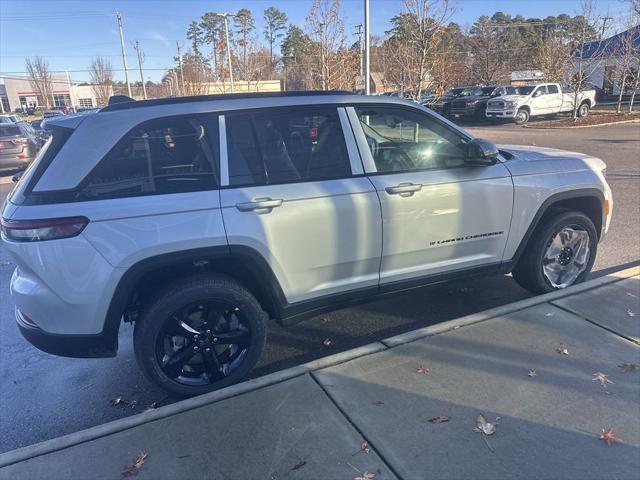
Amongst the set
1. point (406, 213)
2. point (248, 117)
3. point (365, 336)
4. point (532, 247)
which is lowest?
point (365, 336)

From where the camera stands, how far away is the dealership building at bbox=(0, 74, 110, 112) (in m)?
85.9

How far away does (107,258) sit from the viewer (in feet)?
8.91

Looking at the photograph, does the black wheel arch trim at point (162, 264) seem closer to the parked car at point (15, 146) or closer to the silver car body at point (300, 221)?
the silver car body at point (300, 221)

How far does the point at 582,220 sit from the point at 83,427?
412cm

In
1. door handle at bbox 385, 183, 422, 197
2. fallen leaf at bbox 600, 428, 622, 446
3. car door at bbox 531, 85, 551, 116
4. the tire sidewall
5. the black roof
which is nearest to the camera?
fallen leaf at bbox 600, 428, 622, 446

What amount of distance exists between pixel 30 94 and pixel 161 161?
335 ft

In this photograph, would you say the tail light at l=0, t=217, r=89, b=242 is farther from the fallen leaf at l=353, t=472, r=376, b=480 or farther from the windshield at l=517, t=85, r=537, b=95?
the windshield at l=517, t=85, r=537, b=95

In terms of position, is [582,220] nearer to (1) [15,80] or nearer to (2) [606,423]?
(2) [606,423]

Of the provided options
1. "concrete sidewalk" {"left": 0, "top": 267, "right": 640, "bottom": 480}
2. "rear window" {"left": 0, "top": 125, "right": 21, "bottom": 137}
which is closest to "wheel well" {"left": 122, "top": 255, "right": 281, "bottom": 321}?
"concrete sidewalk" {"left": 0, "top": 267, "right": 640, "bottom": 480}

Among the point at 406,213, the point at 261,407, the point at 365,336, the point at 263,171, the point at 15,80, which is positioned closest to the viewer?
the point at 261,407

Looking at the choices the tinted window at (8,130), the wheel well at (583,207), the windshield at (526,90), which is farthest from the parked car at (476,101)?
the wheel well at (583,207)

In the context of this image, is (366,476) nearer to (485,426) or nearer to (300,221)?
(485,426)

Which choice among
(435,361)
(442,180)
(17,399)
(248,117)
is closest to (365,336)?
(435,361)

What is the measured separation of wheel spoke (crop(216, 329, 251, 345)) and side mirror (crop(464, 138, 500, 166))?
80.2 inches
